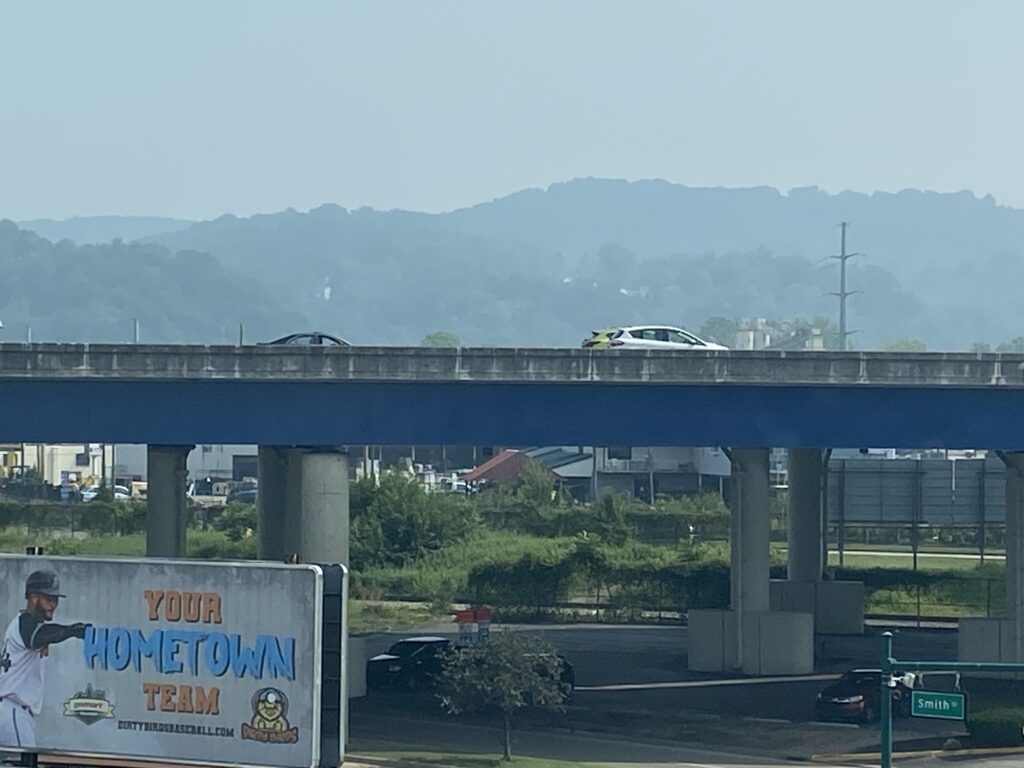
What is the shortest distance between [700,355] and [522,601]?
29.9 meters

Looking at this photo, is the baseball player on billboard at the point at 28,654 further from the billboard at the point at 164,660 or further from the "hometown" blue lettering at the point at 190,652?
the "hometown" blue lettering at the point at 190,652

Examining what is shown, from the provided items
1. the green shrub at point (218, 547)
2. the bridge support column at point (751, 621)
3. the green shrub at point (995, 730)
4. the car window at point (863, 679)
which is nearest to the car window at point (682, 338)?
the bridge support column at point (751, 621)

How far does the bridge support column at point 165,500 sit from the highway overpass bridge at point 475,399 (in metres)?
3.63

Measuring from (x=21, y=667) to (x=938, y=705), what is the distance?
645 inches

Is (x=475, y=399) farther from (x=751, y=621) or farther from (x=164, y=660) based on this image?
(x=164, y=660)

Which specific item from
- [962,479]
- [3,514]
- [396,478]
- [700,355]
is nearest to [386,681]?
[700,355]

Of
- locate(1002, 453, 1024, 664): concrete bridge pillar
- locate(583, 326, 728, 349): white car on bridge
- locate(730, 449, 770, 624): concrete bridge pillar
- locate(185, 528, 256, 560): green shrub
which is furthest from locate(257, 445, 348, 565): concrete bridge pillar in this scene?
locate(185, 528, 256, 560): green shrub

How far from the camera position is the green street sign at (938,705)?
84.1 ft

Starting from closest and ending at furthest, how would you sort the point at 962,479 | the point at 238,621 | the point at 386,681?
the point at 238,621 < the point at 386,681 < the point at 962,479

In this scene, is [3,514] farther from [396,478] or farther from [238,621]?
[238,621]

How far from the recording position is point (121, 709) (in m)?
30.2

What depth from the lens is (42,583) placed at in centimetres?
3070

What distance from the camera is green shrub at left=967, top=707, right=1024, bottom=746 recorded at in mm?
39531

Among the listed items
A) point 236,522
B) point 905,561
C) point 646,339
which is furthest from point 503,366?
point 905,561
